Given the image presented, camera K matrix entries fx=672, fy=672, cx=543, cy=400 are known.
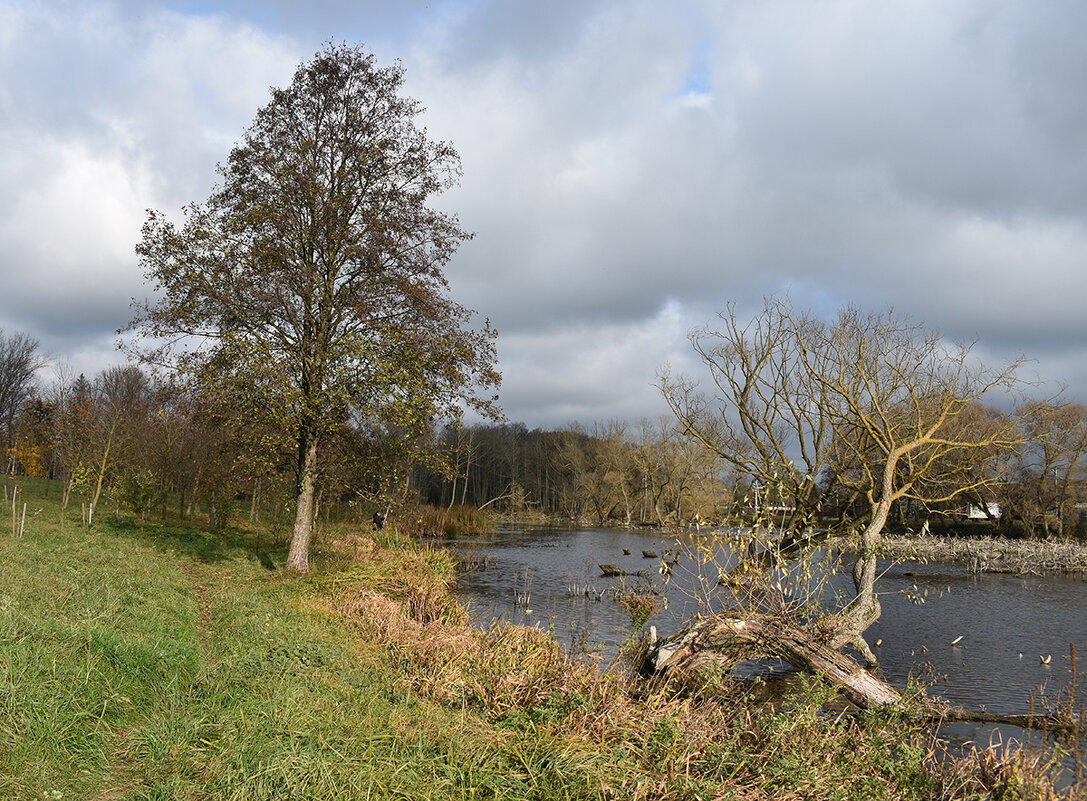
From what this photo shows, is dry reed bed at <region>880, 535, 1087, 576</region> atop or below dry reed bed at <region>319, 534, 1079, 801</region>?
atop

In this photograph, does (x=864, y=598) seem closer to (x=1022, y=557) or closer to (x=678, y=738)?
(x=678, y=738)

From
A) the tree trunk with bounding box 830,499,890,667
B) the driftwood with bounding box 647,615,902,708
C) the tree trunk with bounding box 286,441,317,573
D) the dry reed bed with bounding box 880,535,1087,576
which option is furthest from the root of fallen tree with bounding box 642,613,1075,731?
the dry reed bed with bounding box 880,535,1087,576

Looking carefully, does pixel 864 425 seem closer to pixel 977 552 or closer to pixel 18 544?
pixel 18 544

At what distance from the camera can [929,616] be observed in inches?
758

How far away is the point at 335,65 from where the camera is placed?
15.7 m

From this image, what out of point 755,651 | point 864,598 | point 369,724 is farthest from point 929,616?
point 369,724

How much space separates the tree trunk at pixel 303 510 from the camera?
49.9ft

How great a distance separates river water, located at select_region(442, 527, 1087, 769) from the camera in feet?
39.6

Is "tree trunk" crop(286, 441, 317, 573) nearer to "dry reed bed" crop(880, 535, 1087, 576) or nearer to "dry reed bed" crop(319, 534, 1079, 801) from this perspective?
"dry reed bed" crop(319, 534, 1079, 801)

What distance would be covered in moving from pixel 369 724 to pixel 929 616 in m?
18.8

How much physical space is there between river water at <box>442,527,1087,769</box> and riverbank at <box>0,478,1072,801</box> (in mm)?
1666

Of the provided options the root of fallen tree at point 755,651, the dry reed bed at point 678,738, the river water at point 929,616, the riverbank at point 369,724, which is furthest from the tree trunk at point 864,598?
the dry reed bed at point 678,738

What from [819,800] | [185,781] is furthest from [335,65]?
[819,800]

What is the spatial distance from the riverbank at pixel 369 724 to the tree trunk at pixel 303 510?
17.5ft
